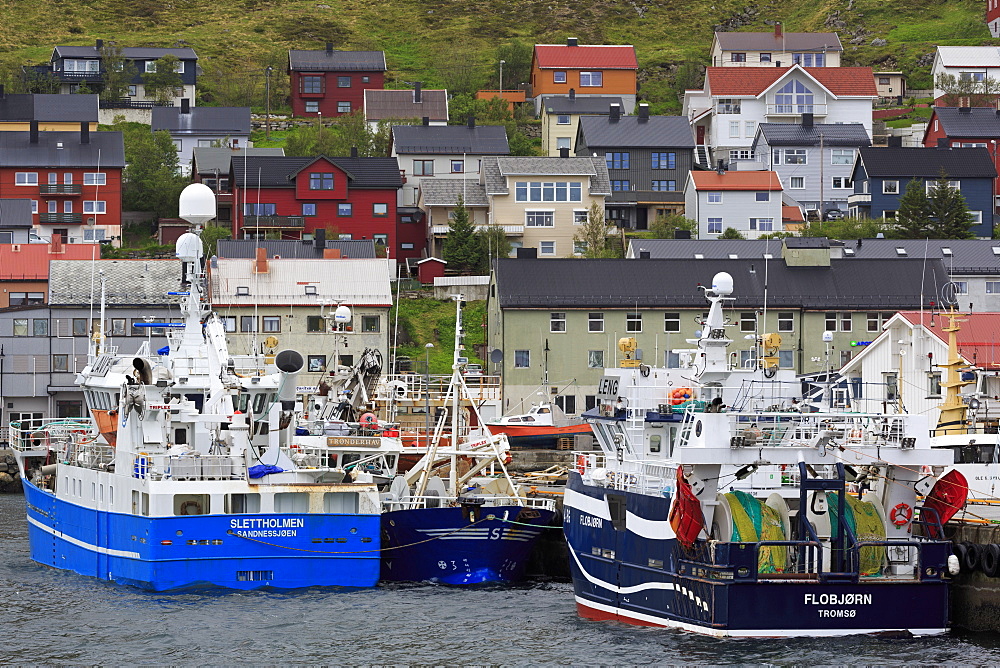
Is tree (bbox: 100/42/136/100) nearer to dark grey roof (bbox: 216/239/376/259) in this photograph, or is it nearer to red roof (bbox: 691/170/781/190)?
dark grey roof (bbox: 216/239/376/259)

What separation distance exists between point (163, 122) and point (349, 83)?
19224 millimetres

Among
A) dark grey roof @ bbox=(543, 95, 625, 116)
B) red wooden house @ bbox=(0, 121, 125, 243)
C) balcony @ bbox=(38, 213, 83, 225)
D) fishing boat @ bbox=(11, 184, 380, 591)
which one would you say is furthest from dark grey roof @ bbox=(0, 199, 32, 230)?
fishing boat @ bbox=(11, 184, 380, 591)

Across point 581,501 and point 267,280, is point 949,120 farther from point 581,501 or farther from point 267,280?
point 581,501

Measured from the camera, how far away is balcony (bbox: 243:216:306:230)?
10588 cm

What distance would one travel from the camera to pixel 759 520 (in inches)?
1474

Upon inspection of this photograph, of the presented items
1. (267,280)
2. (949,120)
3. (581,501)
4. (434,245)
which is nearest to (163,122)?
(434,245)

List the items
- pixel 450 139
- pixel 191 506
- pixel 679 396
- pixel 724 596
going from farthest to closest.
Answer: pixel 450 139
pixel 191 506
pixel 679 396
pixel 724 596

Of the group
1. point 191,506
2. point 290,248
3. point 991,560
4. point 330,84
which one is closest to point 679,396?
point 991,560

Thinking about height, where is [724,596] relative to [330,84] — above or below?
below

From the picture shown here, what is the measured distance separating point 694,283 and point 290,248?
24.0 metres

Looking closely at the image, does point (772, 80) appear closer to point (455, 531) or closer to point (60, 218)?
point (60, 218)

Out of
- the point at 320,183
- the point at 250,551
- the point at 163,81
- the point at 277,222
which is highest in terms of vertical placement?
the point at 163,81

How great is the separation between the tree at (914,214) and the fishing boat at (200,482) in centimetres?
5568

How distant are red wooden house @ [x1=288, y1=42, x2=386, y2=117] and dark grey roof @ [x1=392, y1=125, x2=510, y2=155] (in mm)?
23633
